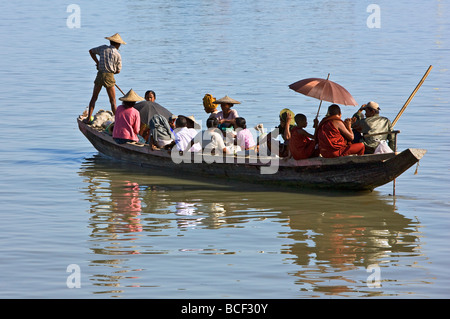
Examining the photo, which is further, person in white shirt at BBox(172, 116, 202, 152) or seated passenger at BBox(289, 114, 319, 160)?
person in white shirt at BBox(172, 116, 202, 152)

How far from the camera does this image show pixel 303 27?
3422 centimetres

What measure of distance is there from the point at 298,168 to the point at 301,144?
0.39 metres

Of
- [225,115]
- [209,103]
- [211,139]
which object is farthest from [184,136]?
[209,103]

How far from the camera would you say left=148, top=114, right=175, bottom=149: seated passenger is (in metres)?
12.1

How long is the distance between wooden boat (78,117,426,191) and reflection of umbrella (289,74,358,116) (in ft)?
2.59

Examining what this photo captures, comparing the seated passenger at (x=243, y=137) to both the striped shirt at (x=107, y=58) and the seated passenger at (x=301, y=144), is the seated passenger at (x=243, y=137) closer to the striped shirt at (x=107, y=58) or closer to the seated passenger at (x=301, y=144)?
the seated passenger at (x=301, y=144)

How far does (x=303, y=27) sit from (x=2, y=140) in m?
21.0

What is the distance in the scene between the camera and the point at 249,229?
9648 millimetres

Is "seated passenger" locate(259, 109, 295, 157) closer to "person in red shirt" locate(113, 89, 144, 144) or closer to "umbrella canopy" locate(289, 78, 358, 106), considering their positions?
"umbrella canopy" locate(289, 78, 358, 106)

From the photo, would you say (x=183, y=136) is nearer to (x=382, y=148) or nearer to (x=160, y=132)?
(x=160, y=132)

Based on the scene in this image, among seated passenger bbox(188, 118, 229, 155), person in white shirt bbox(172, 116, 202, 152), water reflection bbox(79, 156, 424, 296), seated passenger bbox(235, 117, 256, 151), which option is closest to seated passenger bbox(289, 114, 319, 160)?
water reflection bbox(79, 156, 424, 296)
